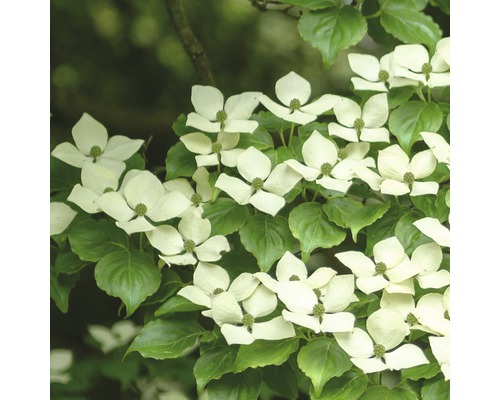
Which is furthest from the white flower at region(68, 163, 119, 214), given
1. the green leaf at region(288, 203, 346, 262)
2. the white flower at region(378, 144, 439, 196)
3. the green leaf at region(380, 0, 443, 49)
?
the green leaf at region(380, 0, 443, 49)

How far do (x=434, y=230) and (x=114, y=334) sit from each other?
452 millimetres

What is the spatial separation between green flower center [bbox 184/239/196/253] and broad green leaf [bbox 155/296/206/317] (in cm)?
6

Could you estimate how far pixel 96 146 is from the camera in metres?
0.95

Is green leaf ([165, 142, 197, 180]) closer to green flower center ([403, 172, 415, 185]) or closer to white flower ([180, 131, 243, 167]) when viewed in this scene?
white flower ([180, 131, 243, 167])

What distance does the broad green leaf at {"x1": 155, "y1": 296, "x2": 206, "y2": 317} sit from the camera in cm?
85

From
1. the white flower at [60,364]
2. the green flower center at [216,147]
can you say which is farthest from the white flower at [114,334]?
the green flower center at [216,147]

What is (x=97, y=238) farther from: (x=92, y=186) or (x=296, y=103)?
(x=296, y=103)

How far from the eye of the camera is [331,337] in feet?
2.71

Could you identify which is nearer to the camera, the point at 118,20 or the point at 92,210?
the point at 92,210
